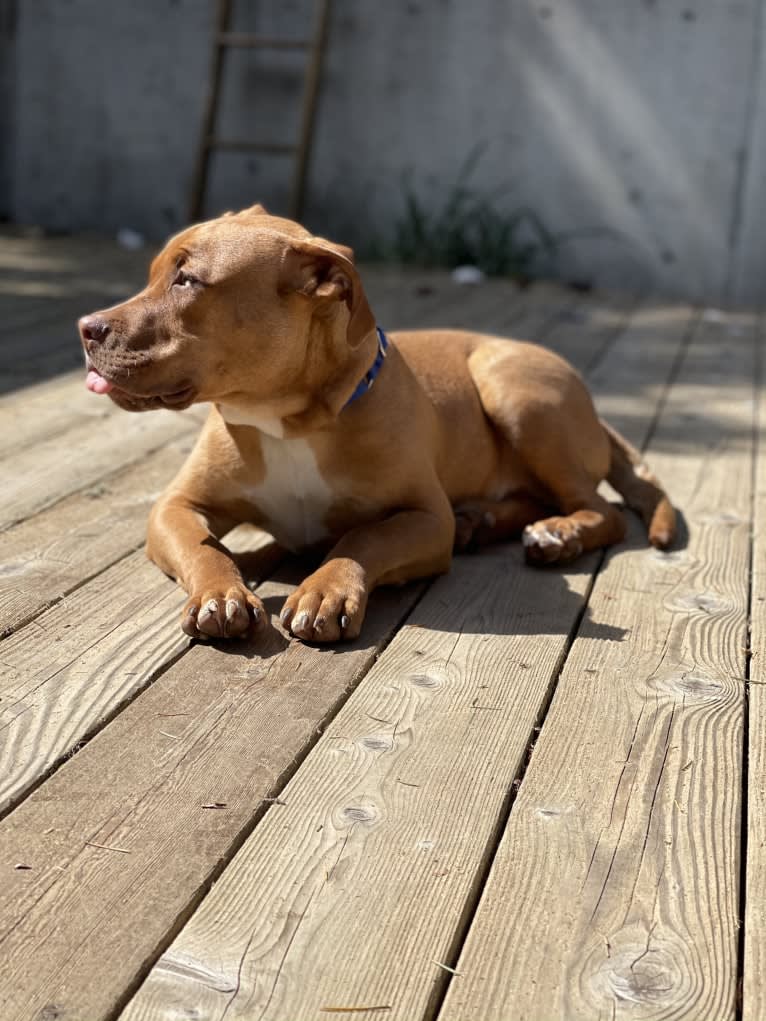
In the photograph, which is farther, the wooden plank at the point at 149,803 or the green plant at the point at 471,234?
the green plant at the point at 471,234

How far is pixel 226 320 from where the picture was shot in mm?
2957

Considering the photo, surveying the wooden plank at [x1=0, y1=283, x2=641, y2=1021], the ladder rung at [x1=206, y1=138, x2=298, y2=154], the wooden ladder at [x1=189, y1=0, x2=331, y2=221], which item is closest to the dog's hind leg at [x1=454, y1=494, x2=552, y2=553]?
the wooden plank at [x1=0, y1=283, x2=641, y2=1021]

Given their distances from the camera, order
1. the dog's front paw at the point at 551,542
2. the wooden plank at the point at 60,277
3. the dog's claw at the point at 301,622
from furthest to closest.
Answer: the wooden plank at the point at 60,277 → the dog's front paw at the point at 551,542 → the dog's claw at the point at 301,622

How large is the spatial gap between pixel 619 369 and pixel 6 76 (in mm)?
6234

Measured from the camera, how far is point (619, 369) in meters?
6.40

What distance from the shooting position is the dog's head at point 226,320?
9.56 feet

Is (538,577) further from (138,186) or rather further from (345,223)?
(138,186)

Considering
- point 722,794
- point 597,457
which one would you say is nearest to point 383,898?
point 722,794

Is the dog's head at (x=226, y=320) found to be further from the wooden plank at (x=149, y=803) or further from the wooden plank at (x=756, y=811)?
the wooden plank at (x=756, y=811)

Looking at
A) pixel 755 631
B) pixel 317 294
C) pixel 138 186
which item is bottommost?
pixel 138 186

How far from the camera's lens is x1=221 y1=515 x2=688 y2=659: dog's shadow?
2990mm

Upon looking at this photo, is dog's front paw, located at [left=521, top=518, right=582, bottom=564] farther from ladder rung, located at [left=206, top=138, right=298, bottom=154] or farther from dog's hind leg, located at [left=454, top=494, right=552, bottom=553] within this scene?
ladder rung, located at [left=206, top=138, right=298, bottom=154]

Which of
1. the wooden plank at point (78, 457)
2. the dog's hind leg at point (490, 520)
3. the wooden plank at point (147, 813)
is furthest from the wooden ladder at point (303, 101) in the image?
the wooden plank at point (147, 813)

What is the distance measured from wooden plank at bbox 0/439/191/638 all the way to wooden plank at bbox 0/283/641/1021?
1.45 ft
